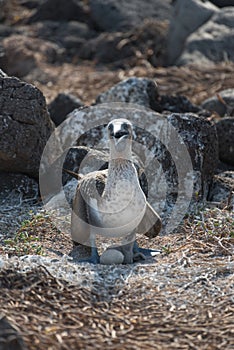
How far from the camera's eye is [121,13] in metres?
20.9

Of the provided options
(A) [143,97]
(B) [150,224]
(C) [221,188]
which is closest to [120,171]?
(B) [150,224]

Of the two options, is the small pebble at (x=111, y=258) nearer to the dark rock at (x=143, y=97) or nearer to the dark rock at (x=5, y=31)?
the dark rock at (x=143, y=97)

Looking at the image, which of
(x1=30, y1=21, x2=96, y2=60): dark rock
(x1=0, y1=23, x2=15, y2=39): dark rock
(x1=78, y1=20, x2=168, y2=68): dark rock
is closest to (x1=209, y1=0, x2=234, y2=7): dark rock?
(x1=78, y1=20, x2=168, y2=68): dark rock

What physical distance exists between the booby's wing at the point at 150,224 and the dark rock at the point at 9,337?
289 centimetres

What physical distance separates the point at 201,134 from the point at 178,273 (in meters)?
3.09

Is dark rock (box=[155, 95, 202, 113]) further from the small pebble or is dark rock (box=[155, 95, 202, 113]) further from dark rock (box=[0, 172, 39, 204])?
the small pebble

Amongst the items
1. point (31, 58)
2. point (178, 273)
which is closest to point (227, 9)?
point (31, 58)

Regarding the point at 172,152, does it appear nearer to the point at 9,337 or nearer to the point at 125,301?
the point at 125,301

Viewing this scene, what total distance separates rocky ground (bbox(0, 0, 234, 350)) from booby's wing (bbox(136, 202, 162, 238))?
90 millimetres

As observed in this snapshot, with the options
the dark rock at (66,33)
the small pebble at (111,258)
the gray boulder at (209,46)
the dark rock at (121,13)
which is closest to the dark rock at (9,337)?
the small pebble at (111,258)

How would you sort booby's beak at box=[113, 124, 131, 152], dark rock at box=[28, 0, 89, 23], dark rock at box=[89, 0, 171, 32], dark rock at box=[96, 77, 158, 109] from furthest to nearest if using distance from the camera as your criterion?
dark rock at box=[28, 0, 89, 23] → dark rock at box=[89, 0, 171, 32] → dark rock at box=[96, 77, 158, 109] → booby's beak at box=[113, 124, 131, 152]

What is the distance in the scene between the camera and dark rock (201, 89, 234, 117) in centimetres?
1220

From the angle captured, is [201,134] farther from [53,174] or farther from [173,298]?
[173,298]

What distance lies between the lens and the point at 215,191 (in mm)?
9344
